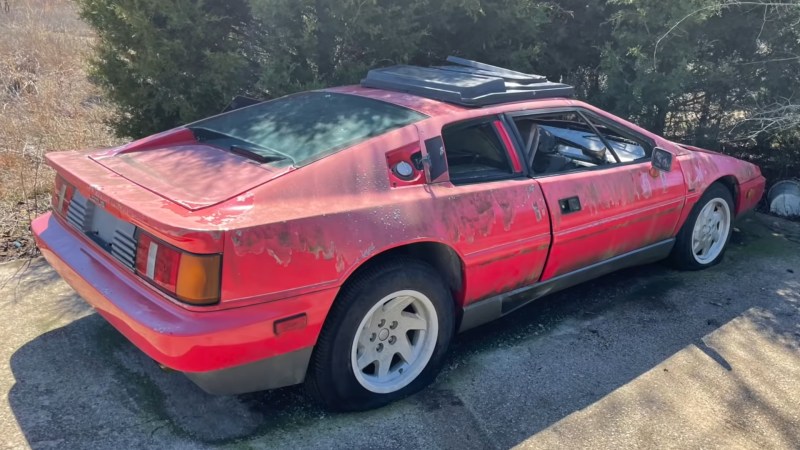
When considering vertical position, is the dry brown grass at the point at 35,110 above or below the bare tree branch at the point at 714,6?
below

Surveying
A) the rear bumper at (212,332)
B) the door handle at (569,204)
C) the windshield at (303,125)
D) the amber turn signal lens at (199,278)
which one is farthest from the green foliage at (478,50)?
the amber turn signal lens at (199,278)

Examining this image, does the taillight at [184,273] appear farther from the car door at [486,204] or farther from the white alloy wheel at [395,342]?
the car door at [486,204]

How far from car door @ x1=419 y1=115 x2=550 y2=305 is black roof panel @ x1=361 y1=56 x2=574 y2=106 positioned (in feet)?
0.53

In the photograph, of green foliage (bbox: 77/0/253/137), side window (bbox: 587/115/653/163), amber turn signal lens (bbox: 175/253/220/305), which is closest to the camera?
amber turn signal lens (bbox: 175/253/220/305)

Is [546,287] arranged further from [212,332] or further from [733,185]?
[733,185]

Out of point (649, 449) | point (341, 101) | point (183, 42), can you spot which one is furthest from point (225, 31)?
point (649, 449)

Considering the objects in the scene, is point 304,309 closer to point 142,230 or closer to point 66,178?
point 142,230

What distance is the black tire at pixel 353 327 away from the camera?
266 centimetres

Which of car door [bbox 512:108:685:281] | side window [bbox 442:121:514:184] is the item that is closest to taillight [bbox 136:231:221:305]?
side window [bbox 442:121:514:184]

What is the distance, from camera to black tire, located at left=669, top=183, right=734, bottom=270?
4438mm

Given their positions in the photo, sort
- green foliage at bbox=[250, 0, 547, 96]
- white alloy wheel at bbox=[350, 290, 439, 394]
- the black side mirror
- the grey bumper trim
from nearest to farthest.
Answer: the grey bumper trim < white alloy wheel at bbox=[350, 290, 439, 394] < the black side mirror < green foliage at bbox=[250, 0, 547, 96]

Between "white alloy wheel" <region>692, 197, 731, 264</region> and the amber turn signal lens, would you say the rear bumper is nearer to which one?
the amber turn signal lens

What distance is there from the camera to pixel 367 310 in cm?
272

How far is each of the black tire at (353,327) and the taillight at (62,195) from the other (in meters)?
1.49
